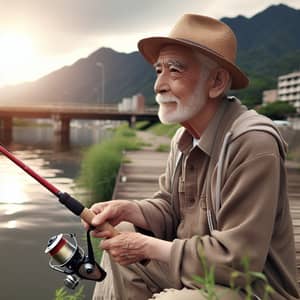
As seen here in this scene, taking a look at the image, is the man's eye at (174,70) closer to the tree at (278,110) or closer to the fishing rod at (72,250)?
the fishing rod at (72,250)

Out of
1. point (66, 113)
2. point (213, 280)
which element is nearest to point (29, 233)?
point (213, 280)

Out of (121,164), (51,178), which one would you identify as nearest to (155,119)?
(51,178)

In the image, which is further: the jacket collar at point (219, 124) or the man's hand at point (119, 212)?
the man's hand at point (119, 212)

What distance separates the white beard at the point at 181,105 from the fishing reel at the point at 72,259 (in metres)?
0.69

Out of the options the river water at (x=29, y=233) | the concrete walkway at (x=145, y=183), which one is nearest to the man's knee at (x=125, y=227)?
the concrete walkway at (x=145, y=183)

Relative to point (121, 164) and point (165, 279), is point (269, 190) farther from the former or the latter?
point (121, 164)

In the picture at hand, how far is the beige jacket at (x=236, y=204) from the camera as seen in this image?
6.82 feet

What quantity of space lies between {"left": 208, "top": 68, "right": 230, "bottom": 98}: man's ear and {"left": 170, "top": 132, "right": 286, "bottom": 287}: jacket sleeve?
37 centimetres

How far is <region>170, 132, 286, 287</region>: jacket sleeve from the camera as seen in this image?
2.07 m

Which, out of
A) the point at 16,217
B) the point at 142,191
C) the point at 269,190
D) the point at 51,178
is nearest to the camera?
the point at 269,190

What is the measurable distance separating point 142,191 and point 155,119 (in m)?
60.1

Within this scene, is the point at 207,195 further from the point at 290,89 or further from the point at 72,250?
the point at 290,89

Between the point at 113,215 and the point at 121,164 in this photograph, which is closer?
the point at 113,215

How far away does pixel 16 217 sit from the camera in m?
11.4
